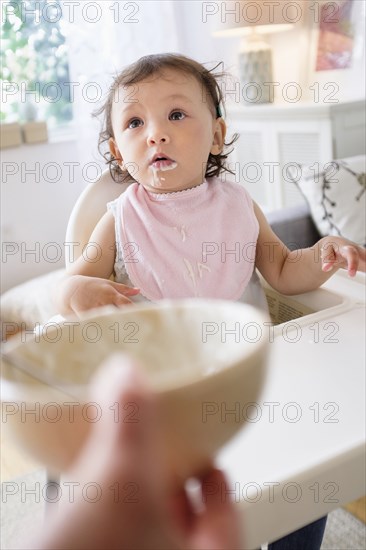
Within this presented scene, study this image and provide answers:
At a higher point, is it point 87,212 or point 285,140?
point 87,212

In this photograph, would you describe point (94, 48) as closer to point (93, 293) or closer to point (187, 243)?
point (187, 243)

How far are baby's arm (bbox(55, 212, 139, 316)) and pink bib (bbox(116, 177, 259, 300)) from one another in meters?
0.03

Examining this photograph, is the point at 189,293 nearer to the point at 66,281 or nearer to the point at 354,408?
the point at 66,281

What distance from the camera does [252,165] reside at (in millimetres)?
3184

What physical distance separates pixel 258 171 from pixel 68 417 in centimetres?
293

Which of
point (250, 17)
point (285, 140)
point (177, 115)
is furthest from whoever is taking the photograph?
point (285, 140)

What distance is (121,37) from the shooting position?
2.94 meters

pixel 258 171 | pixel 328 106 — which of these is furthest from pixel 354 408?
pixel 258 171

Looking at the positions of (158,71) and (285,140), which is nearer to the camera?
(158,71)

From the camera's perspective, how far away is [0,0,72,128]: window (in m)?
3.06

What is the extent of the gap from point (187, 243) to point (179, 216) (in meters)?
0.05

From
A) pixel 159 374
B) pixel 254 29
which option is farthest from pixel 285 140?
pixel 159 374

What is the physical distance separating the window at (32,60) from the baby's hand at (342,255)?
243cm

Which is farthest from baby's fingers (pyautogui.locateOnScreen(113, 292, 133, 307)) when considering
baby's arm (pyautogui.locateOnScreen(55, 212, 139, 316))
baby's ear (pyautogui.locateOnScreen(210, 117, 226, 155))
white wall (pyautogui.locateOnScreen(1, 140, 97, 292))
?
white wall (pyautogui.locateOnScreen(1, 140, 97, 292))
